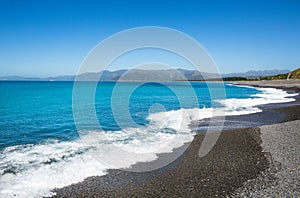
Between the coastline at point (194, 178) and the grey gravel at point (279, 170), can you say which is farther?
the coastline at point (194, 178)

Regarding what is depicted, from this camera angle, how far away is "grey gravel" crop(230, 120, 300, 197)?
6470 millimetres

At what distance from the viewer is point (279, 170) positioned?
26.1 feet

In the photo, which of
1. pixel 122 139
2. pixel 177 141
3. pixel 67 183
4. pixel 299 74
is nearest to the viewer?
pixel 67 183

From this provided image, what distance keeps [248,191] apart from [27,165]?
7812mm

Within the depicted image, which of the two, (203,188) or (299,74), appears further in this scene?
(299,74)

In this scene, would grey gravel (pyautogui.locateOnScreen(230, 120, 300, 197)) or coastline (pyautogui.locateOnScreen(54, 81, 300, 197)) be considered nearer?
grey gravel (pyautogui.locateOnScreen(230, 120, 300, 197))

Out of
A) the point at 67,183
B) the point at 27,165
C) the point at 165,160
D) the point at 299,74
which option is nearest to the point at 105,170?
the point at 67,183

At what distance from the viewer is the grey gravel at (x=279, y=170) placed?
647 centimetres

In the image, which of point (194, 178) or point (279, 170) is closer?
point (194, 178)

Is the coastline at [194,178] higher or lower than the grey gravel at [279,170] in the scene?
lower

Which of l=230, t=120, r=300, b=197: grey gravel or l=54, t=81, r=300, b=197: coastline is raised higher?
l=230, t=120, r=300, b=197: grey gravel

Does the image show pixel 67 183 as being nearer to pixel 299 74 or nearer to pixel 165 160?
pixel 165 160

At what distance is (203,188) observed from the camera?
272 inches

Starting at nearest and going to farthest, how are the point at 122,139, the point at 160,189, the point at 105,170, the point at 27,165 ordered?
1. the point at 160,189
2. the point at 105,170
3. the point at 27,165
4. the point at 122,139
